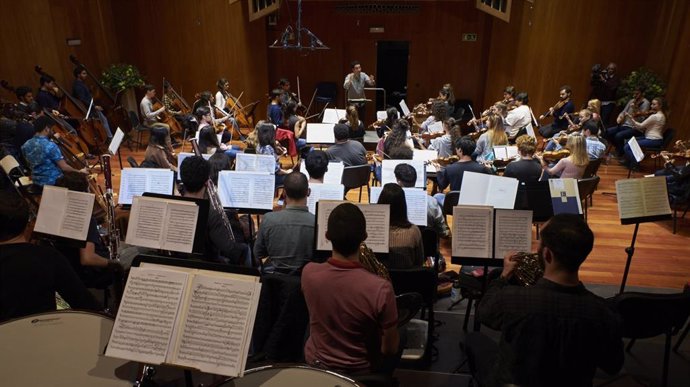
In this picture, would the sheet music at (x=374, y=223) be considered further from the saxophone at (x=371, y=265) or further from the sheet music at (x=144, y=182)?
the sheet music at (x=144, y=182)

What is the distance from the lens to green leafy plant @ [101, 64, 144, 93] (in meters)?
9.54

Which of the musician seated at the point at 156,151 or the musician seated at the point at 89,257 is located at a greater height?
→ the musician seated at the point at 156,151

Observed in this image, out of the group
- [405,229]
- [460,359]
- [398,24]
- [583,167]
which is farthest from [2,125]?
[398,24]

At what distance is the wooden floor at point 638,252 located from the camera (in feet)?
15.3

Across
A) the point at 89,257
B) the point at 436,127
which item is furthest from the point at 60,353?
the point at 436,127

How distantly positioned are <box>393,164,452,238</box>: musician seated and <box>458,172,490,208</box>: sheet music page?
284 mm

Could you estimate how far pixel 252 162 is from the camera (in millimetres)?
5039

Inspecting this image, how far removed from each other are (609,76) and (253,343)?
29.3ft

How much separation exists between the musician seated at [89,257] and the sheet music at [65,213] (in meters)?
0.07

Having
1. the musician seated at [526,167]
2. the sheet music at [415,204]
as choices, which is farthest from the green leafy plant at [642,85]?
the sheet music at [415,204]

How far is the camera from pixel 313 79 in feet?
38.0

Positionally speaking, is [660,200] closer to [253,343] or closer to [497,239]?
[497,239]

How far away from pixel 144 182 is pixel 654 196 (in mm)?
4125

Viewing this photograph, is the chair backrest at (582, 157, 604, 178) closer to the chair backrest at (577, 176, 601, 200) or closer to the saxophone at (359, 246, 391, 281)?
the chair backrest at (577, 176, 601, 200)
